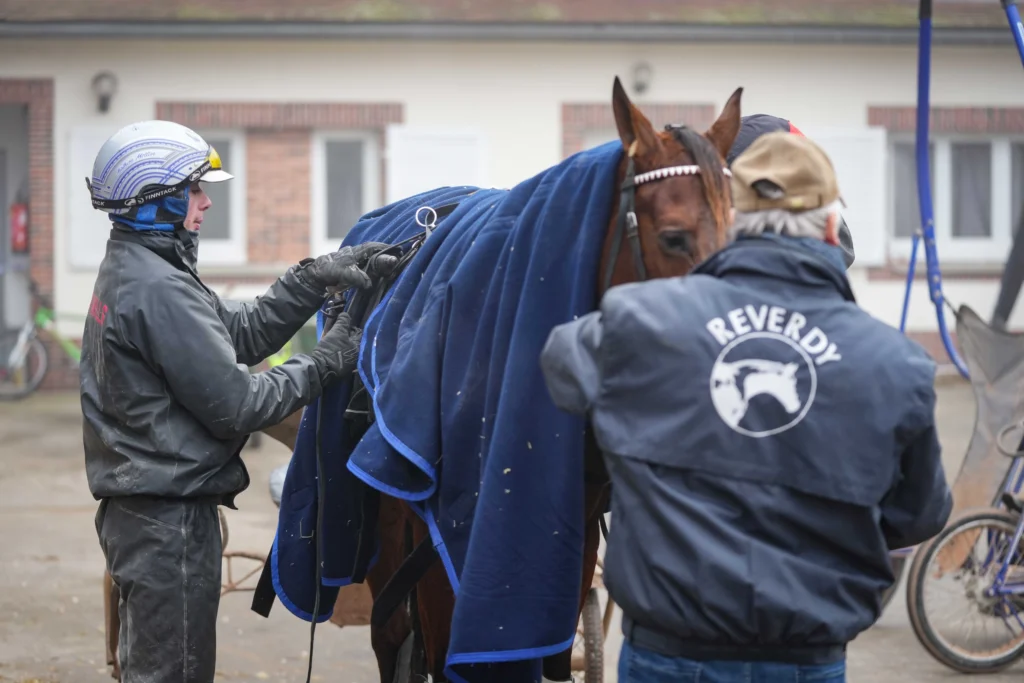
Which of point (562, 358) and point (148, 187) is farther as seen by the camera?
point (148, 187)

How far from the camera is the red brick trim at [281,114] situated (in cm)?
1503

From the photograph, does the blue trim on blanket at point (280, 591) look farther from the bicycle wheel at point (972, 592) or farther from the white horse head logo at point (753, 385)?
the bicycle wheel at point (972, 592)

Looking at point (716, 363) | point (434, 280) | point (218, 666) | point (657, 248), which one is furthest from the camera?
point (218, 666)

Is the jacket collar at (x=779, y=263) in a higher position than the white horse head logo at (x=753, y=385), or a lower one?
higher

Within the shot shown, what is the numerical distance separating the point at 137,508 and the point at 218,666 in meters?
2.38

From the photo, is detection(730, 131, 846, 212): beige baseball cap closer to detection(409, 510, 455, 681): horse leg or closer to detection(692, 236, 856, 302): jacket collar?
detection(692, 236, 856, 302): jacket collar

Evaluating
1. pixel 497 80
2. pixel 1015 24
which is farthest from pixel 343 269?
pixel 497 80

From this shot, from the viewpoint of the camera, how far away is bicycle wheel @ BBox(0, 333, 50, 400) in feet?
47.4

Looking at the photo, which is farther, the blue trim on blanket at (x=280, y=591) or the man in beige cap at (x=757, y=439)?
the blue trim on blanket at (x=280, y=591)

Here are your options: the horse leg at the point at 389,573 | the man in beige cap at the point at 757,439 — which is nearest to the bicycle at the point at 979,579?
the horse leg at the point at 389,573

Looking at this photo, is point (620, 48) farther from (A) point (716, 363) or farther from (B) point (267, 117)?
(A) point (716, 363)

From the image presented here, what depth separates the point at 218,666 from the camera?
592cm

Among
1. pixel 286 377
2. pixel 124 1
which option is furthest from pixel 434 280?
pixel 124 1

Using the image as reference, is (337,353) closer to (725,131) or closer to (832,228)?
(725,131)
